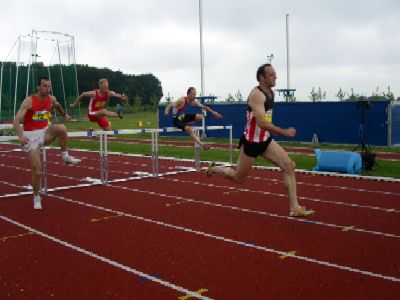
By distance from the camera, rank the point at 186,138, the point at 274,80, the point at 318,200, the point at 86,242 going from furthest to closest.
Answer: the point at 186,138, the point at 318,200, the point at 274,80, the point at 86,242

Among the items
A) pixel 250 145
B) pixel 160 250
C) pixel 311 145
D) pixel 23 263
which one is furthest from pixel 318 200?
pixel 311 145

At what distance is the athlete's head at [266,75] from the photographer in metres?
6.24

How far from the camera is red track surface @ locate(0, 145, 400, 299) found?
426cm

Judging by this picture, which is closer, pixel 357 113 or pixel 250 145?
pixel 250 145

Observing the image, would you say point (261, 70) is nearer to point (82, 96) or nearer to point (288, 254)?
point (288, 254)

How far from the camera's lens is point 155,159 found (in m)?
11.5

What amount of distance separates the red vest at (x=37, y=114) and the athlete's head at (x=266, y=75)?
3637 millimetres

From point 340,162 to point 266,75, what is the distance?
629 cm

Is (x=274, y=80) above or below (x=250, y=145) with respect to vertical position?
above

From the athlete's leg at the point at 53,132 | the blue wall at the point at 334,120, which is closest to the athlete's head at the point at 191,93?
the athlete's leg at the point at 53,132

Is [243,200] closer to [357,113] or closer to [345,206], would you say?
[345,206]

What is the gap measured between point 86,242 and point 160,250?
1051 mm

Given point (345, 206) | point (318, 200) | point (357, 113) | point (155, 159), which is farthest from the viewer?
point (357, 113)

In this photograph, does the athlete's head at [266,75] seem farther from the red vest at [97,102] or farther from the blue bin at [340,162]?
the blue bin at [340,162]
